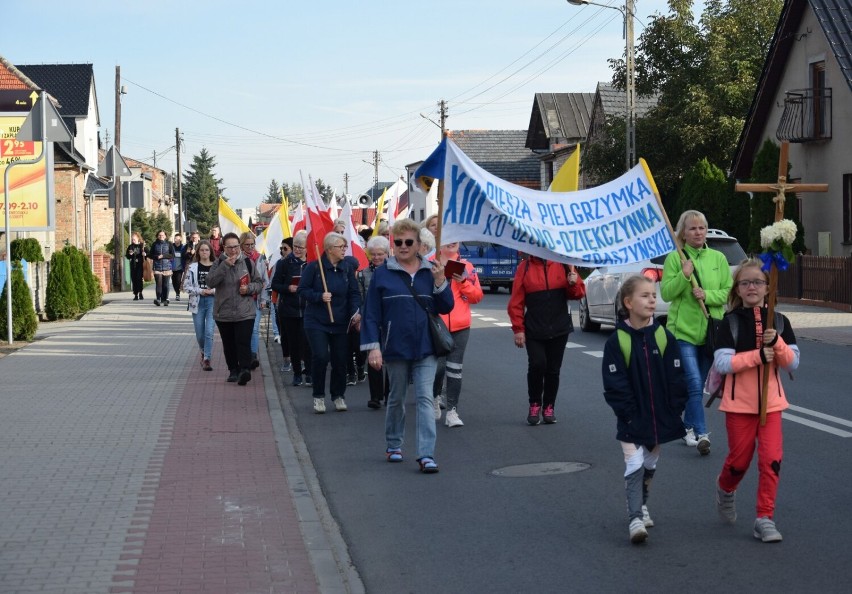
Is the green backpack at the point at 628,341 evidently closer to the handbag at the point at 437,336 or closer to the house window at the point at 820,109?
the handbag at the point at 437,336

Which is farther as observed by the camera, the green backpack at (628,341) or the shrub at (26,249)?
the shrub at (26,249)

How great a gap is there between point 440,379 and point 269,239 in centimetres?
809

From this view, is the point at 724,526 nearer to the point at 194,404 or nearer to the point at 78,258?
the point at 194,404

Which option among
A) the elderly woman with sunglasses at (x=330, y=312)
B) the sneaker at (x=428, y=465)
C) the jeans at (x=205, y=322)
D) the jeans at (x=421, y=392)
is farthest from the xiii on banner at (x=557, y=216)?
the jeans at (x=205, y=322)

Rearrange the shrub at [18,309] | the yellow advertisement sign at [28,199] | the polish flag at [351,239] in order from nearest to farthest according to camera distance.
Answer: the polish flag at [351,239] → the shrub at [18,309] → the yellow advertisement sign at [28,199]

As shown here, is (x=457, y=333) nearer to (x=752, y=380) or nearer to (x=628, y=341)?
(x=628, y=341)

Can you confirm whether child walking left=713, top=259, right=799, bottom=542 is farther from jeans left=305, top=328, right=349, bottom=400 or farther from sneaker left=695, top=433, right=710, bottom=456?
jeans left=305, top=328, right=349, bottom=400

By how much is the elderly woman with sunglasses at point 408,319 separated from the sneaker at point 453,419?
2030mm

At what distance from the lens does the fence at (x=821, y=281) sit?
2600cm

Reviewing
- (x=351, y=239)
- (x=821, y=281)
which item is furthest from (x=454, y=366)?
(x=821, y=281)

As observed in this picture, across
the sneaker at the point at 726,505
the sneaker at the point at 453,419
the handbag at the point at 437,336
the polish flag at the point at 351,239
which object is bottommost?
the sneaker at the point at 453,419

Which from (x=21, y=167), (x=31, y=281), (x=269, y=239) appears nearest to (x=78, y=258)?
(x=31, y=281)

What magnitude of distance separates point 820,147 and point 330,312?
22.6m

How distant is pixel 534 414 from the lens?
10766mm
